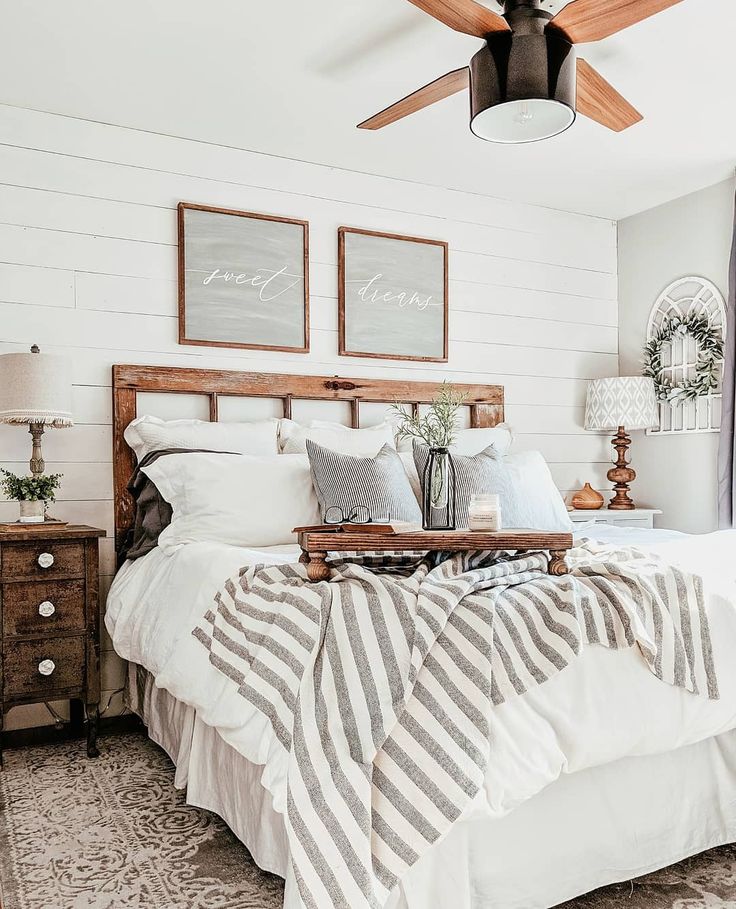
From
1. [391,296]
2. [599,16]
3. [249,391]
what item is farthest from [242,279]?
[599,16]

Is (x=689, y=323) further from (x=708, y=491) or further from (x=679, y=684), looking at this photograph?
(x=679, y=684)

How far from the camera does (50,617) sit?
294 cm

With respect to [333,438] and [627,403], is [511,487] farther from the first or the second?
[627,403]

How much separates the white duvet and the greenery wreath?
5.86ft

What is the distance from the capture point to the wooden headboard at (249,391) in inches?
133

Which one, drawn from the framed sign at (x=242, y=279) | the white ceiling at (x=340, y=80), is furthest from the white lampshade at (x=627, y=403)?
the framed sign at (x=242, y=279)

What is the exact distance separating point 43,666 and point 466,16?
8.06ft

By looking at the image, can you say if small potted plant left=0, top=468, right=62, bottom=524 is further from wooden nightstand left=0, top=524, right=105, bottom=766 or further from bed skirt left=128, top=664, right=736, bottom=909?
bed skirt left=128, top=664, right=736, bottom=909

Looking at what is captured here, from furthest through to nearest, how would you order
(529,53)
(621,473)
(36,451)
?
(621,473)
(36,451)
(529,53)

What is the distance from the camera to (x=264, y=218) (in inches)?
147

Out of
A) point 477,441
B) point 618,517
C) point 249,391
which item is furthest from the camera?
point 618,517

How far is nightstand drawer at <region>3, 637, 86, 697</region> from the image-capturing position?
287cm

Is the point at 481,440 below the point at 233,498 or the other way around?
the other way around

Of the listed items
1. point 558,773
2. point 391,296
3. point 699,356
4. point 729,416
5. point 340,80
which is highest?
point 340,80
